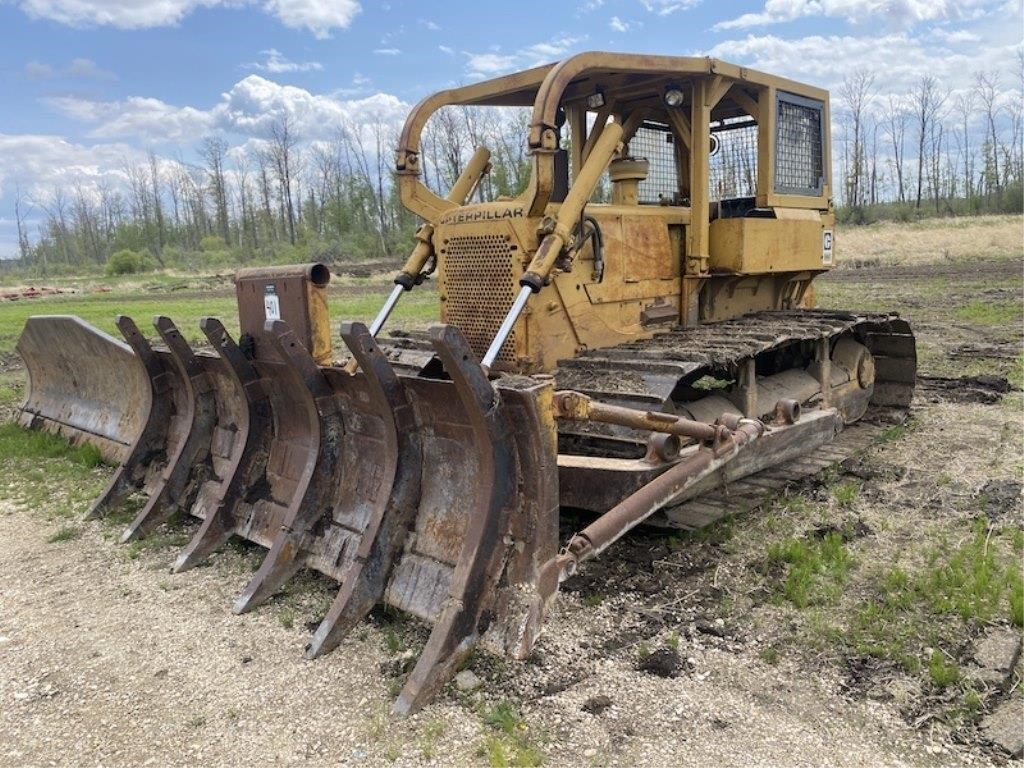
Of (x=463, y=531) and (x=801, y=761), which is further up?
(x=463, y=531)

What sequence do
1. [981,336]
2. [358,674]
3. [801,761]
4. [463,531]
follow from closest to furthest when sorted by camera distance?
[801,761] < [358,674] < [463,531] < [981,336]

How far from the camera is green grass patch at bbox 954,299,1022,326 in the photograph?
13.3 m

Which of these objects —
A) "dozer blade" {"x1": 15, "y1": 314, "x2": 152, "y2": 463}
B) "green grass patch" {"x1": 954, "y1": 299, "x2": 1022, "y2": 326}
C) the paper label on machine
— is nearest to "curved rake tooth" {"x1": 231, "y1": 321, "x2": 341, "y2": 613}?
the paper label on machine

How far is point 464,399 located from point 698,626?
151 centimetres

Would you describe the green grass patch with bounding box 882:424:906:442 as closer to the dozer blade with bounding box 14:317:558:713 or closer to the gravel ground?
the gravel ground

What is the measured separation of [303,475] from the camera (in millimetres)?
4109

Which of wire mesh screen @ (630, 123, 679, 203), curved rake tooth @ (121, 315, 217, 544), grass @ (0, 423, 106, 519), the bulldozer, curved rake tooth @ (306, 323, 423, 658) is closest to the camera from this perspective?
the bulldozer

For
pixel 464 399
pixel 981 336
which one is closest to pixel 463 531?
pixel 464 399

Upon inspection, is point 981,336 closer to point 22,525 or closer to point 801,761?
point 801,761

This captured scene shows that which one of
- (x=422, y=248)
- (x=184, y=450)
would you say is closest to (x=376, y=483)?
(x=184, y=450)

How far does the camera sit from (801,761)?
2688mm

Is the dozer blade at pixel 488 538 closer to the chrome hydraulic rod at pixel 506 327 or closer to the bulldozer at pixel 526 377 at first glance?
the bulldozer at pixel 526 377

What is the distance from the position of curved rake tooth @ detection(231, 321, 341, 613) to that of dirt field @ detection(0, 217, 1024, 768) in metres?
0.15

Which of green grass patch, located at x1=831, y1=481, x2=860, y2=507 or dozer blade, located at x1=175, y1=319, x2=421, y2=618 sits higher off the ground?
dozer blade, located at x1=175, y1=319, x2=421, y2=618
